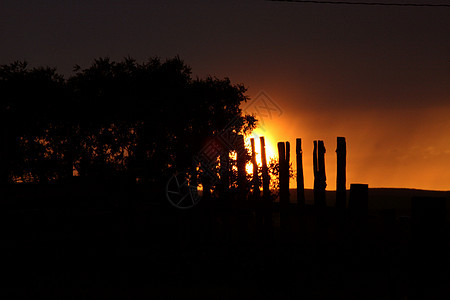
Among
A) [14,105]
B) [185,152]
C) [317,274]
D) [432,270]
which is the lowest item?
[317,274]

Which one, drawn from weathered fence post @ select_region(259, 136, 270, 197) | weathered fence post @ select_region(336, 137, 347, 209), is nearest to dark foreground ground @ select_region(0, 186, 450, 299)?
weathered fence post @ select_region(259, 136, 270, 197)

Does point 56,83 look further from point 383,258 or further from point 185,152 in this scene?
point 383,258

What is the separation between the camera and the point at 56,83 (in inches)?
1275

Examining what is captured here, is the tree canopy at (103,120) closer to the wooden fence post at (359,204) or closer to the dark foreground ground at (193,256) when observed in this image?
the dark foreground ground at (193,256)

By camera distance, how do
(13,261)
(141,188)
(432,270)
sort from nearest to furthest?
(432,270)
(13,261)
(141,188)

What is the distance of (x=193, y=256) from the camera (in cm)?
1280

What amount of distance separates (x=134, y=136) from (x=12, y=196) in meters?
14.0

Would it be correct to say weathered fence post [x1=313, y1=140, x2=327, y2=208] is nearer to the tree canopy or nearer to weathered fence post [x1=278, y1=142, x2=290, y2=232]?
weathered fence post [x1=278, y1=142, x2=290, y2=232]

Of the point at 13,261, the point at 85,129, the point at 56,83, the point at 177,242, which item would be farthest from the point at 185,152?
the point at 13,261

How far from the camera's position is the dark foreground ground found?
32.4 feet

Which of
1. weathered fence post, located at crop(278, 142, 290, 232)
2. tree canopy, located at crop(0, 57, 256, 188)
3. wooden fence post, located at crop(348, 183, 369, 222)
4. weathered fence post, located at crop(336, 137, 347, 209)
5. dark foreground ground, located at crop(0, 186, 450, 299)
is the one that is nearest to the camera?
dark foreground ground, located at crop(0, 186, 450, 299)

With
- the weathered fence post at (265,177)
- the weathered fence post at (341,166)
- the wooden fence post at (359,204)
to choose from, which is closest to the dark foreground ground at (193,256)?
the wooden fence post at (359,204)

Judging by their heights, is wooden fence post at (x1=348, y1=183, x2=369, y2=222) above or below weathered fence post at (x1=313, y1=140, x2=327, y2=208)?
below

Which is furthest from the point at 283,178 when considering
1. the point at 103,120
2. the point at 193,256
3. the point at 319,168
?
the point at 103,120
